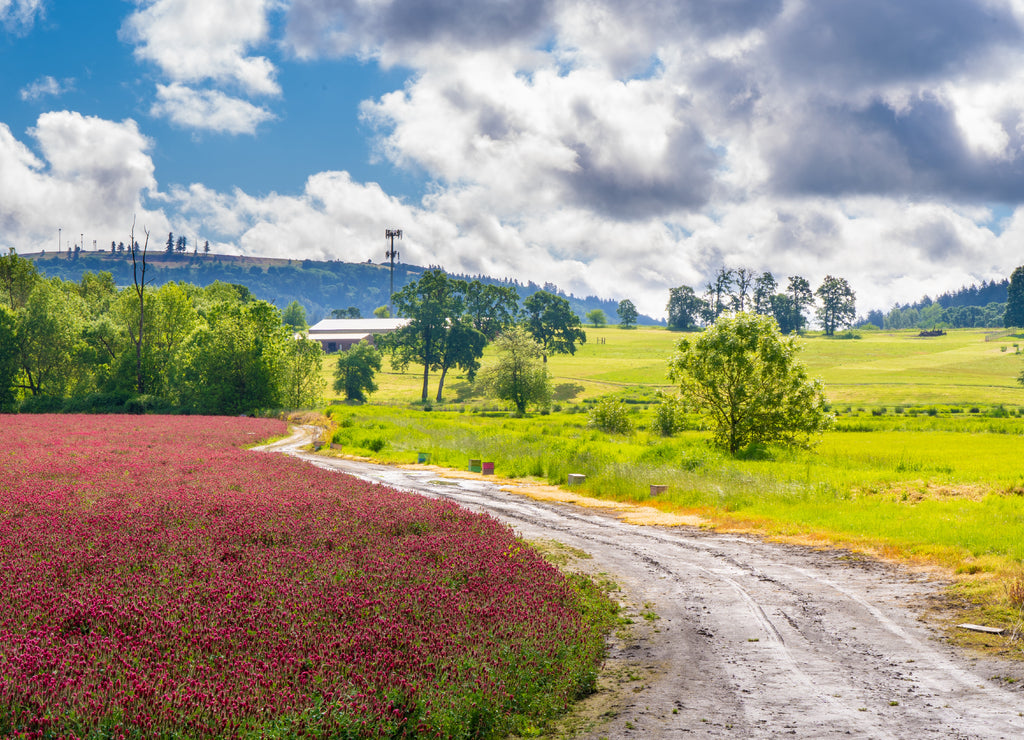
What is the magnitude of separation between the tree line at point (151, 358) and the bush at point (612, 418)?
35257mm

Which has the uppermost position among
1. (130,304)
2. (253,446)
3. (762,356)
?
(130,304)

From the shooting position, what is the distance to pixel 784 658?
33.5 feet

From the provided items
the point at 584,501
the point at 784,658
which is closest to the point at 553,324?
the point at 584,501

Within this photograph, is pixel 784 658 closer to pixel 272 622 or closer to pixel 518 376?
pixel 272 622

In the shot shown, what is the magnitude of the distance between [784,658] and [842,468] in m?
27.8

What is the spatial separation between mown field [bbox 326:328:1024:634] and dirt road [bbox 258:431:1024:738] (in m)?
2.43

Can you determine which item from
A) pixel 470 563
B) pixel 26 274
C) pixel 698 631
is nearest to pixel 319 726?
pixel 470 563

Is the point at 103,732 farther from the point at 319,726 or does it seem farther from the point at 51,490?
the point at 51,490

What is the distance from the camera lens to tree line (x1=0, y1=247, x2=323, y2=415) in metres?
71.4

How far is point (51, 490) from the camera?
17.2m

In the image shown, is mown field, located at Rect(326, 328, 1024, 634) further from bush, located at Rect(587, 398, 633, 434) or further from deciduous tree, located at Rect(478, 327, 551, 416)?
deciduous tree, located at Rect(478, 327, 551, 416)

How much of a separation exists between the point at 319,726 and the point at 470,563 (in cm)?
608

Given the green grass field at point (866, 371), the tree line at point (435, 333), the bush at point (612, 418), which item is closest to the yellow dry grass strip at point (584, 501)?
the bush at point (612, 418)

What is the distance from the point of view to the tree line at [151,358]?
71375mm
